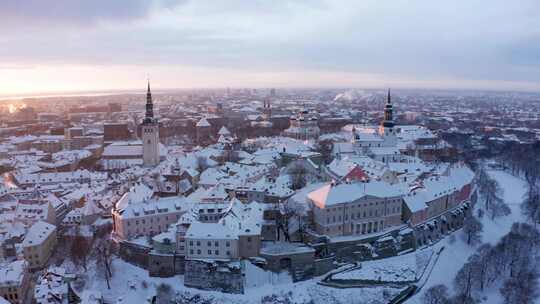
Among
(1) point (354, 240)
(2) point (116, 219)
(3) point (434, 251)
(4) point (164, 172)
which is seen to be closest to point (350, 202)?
(1) point (354, 240)

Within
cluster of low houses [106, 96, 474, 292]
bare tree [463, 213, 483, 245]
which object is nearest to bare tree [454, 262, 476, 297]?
cluster of low houses [106, 96, 474, 292]

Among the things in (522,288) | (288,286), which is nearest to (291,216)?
(288,286)

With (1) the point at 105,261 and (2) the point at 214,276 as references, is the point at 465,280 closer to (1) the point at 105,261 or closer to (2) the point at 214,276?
(2) the point at 214,276

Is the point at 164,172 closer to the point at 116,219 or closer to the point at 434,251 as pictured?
the point at 116,219

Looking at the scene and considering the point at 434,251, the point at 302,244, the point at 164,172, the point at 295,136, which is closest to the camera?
the point at 302,244

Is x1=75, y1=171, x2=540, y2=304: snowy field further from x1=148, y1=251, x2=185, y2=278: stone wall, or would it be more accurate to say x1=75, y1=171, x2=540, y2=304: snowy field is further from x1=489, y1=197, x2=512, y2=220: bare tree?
x1=489, y1=197, x2=512, y2=220: bare tree

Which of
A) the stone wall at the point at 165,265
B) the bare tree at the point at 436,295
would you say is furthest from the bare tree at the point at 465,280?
the stone wall at the point at 165,265

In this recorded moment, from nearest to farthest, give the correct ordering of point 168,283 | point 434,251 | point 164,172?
point 168,283 < point 434,251 < point 164,172
